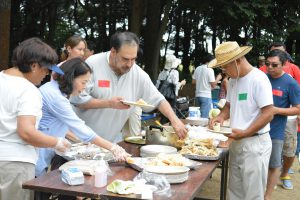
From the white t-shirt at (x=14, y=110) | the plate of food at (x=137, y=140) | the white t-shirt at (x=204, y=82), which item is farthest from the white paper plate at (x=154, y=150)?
the white t-shirt at (x=204, y=82)

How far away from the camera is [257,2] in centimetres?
1034

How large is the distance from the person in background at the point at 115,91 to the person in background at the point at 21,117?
82 centimetres

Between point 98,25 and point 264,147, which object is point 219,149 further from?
point 98,25

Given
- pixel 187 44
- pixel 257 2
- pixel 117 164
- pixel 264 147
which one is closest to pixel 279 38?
pixel 257 2

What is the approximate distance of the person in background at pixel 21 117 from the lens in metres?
2.15

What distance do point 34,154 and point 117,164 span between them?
21.5 inches

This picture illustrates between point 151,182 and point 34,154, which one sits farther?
point 34,154

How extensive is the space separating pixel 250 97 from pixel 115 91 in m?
1.10

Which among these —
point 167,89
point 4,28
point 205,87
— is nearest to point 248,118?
point 167,89

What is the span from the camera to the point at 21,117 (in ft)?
7.00

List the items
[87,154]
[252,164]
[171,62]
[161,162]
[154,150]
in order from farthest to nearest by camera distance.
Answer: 1. [171,62]
2. [252,164]
3. [154,150]
4. [87,154]
5. [161,162]

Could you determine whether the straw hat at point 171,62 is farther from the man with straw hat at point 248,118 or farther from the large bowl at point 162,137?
the large bowl at point 162,137

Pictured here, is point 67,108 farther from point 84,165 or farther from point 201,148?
point 201,148

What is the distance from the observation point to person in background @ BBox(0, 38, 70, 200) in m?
2.15
